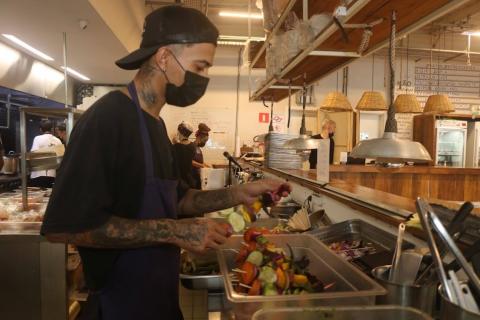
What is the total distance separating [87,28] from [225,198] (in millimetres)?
3553

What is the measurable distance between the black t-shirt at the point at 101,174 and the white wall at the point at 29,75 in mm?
4904

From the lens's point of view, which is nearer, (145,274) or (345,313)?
(345,313)

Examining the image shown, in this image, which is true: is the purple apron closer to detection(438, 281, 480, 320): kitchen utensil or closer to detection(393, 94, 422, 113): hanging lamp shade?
detection(438, 281, 480, 320): kitchen utensil

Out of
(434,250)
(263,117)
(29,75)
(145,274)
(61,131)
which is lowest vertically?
(145,274)

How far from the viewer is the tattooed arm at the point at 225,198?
1.73 meters

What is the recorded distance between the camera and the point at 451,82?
888cm

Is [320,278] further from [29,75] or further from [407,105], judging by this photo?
[29,75]

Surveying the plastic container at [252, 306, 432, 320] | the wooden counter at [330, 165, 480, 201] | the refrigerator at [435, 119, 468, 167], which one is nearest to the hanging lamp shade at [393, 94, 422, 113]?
the wooden counter at [330, 165, 480, 201]

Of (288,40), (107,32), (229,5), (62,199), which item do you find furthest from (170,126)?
(62,199)

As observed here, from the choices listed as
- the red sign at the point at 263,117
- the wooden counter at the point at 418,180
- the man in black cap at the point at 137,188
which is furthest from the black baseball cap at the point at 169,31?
the red sign at the point at 263,117

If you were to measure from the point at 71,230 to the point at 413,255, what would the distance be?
Answer: 0.98m

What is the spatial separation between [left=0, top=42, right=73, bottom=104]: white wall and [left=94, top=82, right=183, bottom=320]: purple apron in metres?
4.92

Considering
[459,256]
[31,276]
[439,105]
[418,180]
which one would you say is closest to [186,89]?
[459,256]

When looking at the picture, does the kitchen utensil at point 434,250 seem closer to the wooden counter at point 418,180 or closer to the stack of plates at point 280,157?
the stack of plates at point 280,157
